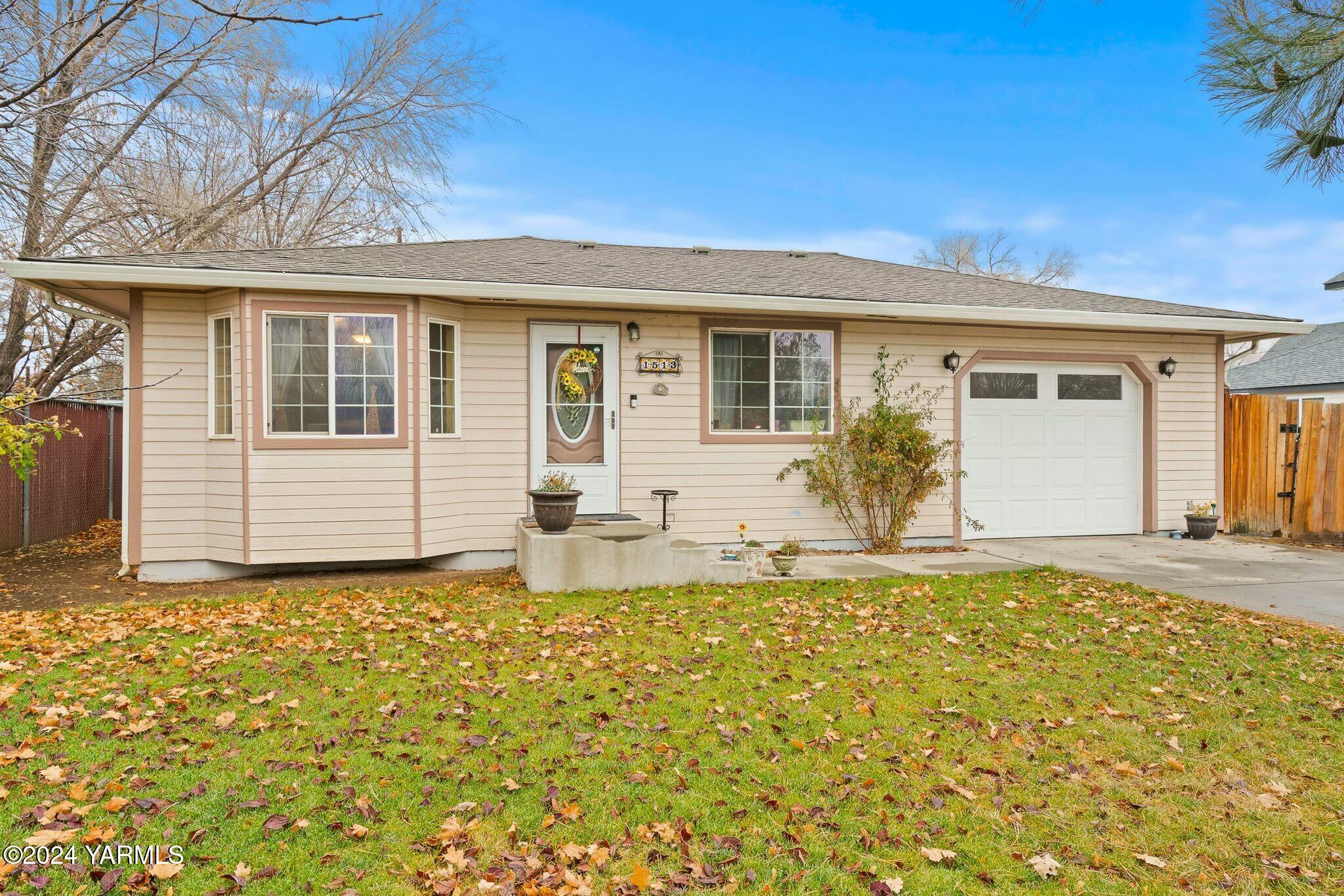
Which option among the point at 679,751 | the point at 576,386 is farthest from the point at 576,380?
the point at 679,751

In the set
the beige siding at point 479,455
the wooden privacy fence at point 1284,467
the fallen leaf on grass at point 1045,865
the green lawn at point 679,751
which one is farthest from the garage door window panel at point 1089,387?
the fallen leaf on grass at point 1045,865

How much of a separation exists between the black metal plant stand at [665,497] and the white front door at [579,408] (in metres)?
0.41

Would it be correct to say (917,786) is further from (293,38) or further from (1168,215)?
(1168,215)

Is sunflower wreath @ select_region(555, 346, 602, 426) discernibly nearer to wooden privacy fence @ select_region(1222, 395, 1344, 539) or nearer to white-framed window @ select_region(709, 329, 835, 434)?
white-framed window @ select_region(709, 329, 835, 434)

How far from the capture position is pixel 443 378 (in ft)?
26.0

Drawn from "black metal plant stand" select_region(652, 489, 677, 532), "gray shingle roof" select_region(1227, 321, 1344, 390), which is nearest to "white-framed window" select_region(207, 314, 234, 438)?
"black metal plant stand" select_region(652, 489, 677, 532)

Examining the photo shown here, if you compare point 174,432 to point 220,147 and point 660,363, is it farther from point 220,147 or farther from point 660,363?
point 220,147

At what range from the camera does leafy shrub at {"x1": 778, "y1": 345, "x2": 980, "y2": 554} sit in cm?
862

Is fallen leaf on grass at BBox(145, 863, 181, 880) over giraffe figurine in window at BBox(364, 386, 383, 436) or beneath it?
beneath

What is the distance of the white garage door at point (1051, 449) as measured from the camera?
9508mm

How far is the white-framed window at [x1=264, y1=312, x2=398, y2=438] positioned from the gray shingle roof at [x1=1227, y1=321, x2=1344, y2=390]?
19.6 m

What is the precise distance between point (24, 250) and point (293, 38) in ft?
16.5

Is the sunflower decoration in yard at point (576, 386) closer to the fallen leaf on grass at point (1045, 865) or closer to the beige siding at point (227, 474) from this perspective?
the beige siding at point (227, 474)

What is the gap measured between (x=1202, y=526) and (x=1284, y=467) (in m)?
1.54
